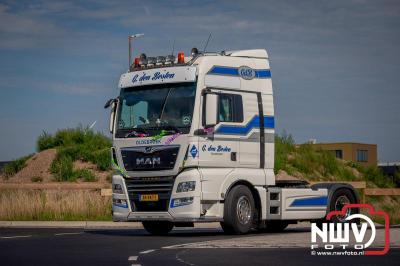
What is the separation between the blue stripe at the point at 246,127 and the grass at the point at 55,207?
28.2ft

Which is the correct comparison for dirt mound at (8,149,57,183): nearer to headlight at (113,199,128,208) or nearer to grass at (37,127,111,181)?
grass at (37,127,111,181)

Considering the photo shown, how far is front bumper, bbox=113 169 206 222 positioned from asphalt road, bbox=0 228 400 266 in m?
0.54

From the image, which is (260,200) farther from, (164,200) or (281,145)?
(281,145)

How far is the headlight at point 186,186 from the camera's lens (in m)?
19.4

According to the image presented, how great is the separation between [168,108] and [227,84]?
1501 millimetres

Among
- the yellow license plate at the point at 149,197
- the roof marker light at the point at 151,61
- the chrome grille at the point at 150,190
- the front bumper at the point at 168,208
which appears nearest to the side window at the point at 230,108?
the front bumper at the point at 168,208

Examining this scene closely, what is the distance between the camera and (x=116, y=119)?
819 inches

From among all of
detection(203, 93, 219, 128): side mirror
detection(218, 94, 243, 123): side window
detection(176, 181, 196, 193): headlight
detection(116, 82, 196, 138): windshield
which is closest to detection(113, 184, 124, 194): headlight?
detection(116, 82, 196, 138): windshield

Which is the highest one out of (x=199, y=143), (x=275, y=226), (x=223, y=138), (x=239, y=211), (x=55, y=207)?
(x=223, y=138)

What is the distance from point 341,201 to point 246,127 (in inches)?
151

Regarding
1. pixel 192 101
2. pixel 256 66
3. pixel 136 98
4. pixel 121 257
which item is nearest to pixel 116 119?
pixel 136 98

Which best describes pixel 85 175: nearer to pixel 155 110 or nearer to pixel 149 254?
pixel 155 110

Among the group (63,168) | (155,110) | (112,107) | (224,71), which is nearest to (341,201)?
(224,71)

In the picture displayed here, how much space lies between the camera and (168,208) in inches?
776
